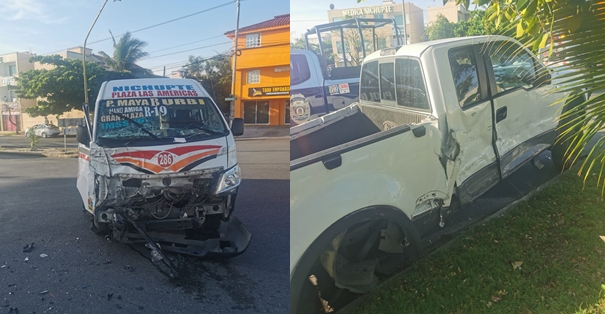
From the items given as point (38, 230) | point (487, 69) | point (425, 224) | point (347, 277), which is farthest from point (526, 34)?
point (38, 230)

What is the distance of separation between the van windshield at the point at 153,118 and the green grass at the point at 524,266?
127 cm

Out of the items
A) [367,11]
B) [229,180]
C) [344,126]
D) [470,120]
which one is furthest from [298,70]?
[470,120]

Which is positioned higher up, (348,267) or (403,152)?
A: (403,152)

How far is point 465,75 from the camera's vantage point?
236 cm

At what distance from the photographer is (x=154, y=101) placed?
2.27 metres

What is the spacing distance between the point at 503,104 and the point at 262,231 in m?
1.46

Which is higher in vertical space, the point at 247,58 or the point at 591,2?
the point at 591,2

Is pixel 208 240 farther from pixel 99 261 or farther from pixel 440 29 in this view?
pixel 440 29

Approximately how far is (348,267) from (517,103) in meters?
1.31

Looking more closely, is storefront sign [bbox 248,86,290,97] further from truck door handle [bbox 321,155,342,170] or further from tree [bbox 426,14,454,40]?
tree [bbox 426,14,454,40]

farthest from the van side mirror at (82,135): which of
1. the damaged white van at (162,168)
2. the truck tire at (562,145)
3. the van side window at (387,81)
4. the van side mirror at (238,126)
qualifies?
the truck tire at (562,145)

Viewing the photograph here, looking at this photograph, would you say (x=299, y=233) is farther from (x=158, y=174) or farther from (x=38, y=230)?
(x=38, y=230)

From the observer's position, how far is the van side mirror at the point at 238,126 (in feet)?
7.50

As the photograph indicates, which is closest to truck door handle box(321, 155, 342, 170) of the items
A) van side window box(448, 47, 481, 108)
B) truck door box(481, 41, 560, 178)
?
van side window box(448, 47, 481, 108)
